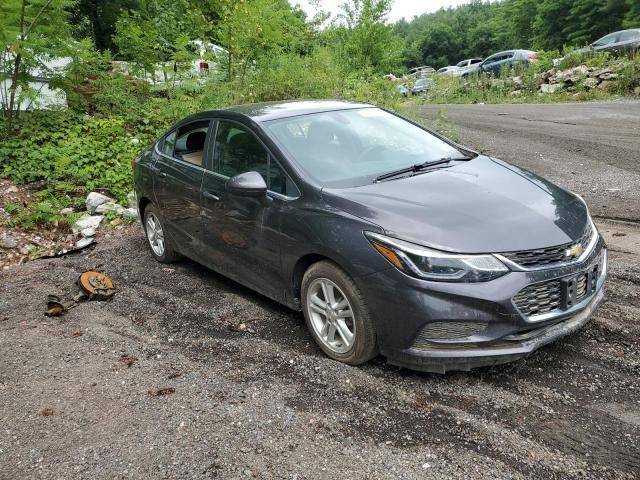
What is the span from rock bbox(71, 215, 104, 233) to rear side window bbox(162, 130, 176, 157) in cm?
226

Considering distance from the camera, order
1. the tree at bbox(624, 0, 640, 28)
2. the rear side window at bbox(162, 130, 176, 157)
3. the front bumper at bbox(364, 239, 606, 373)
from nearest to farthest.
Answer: the front bumper at bbox(364, 239, 606, 373) → the rear side window at bbox(162, 130, 176, 157) → the tree at bbox(624, 0, 640, 28)

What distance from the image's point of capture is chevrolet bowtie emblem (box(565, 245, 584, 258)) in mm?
3215

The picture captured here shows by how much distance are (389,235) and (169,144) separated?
320 centimetres

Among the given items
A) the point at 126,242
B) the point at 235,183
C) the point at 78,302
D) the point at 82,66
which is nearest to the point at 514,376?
the point at 235,183

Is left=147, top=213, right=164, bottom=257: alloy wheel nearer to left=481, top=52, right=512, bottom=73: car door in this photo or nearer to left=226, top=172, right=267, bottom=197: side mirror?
left=226, top=172, right=267, bottom=197: side mirror

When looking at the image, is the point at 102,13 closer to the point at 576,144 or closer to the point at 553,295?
the point at 576,144

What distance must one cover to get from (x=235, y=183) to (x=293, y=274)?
772 millimetres

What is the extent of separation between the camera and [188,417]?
3.17 m

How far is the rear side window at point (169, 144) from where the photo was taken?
18.1 ft

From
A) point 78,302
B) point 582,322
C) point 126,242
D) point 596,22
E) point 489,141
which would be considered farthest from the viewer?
point 596,22

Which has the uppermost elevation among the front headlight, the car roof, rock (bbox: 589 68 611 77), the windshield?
rock (bbox: 589 68 611 77)

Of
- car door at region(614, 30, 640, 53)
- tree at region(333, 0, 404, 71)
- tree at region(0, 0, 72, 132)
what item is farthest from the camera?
car door at region(614, 30, 640, 53)

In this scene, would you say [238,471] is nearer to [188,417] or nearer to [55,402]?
[188,417]

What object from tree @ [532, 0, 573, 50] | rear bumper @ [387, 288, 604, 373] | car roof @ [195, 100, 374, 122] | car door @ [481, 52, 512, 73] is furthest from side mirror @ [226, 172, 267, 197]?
tree @ [532, 0, 573, 50]
